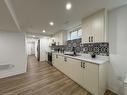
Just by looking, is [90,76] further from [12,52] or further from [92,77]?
[12,52]

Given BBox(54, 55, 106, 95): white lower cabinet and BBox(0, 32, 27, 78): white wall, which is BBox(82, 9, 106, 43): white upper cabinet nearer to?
BBox(54, 55, 106, 95): white lower cabinet

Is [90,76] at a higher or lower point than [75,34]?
lower

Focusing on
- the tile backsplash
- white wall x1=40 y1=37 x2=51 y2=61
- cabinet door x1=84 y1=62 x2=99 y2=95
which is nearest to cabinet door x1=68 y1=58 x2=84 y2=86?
cabinet door x1=84 y1=62 x2=99 y2=95

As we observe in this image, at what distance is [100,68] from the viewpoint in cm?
200

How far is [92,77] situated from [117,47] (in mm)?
1069

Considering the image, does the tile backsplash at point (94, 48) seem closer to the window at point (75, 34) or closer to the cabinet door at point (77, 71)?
the window at point (75, 34)

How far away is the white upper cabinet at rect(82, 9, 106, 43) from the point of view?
2.21 m

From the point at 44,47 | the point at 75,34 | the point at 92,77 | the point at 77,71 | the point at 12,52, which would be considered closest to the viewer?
the point at 92,77

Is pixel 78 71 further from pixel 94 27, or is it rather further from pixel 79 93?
pixel 94 27

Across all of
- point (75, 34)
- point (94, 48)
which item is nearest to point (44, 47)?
point (75, 34)

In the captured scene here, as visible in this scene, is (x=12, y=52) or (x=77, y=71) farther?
(x=12, y=52)

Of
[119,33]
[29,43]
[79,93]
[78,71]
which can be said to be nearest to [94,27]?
[119,33]

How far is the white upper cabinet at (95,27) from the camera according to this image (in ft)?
7.26

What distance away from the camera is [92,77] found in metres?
2.12
